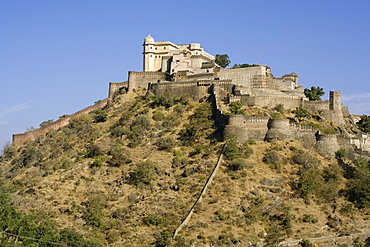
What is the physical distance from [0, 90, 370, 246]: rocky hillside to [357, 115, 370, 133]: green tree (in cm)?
837

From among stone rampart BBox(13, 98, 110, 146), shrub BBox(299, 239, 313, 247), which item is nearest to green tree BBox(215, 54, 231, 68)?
stone rampart BBox(13, 98, 110, 146)

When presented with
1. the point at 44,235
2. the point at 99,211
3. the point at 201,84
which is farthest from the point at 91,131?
the point at 44,235

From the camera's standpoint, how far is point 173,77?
6556cm

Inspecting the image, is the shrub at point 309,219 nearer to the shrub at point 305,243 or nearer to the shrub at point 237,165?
the shrub at point 305,243

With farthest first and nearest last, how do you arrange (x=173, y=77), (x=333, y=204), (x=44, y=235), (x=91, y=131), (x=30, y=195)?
(x=173, y=77)
(x=91, y=131)
(x=30, y=195)
(x=333, y=204)
(x=44, y=235)

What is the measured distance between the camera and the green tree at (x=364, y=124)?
2544 inches

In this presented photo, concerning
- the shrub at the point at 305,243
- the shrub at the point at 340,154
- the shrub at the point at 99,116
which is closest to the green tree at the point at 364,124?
the shrub at the point at 340,154

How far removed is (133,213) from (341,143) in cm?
1571

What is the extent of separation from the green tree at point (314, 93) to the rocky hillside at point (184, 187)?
7.45 meters

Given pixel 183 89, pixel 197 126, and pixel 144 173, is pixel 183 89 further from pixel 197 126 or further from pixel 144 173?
pixel 144 173

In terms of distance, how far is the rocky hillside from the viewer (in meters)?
44.2

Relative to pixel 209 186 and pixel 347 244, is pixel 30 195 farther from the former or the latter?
pixel 347 244

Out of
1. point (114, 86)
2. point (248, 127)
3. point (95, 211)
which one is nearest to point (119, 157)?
point (95, 211)

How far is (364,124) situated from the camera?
6588 cm
